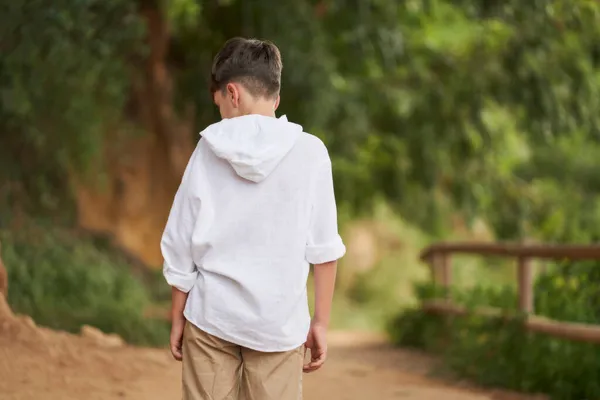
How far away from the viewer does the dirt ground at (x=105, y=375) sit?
525cm

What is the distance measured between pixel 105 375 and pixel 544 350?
3.26 m

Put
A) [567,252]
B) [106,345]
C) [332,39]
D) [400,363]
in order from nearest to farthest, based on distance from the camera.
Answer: [106,345] < [567,252] < [400,363] < [332,39]

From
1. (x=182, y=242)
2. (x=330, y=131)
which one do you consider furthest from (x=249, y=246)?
(x=330, y=131)

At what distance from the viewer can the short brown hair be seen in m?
2.96

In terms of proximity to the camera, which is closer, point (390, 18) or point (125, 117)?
point (390, 18)

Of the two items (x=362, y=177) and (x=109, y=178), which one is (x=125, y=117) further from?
(x=362, y=177)

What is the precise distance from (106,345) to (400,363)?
12.4ft

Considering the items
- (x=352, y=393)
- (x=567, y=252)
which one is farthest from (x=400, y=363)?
(x=352, y=393)

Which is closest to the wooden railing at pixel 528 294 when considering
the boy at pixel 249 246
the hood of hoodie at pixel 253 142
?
the boy at pixel 249 246

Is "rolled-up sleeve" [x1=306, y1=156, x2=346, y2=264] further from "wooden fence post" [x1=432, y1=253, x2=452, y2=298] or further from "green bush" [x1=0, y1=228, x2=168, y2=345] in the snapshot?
"wooden fence post" [x1=432, y1=253, x2=452, y2=298]

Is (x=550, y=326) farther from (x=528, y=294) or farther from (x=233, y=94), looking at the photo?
(x=233, y=94)

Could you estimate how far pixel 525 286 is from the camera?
26.1 feet

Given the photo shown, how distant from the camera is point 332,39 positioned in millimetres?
10625

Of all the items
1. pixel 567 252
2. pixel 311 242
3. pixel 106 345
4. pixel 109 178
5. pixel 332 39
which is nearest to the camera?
pixel 311 242
